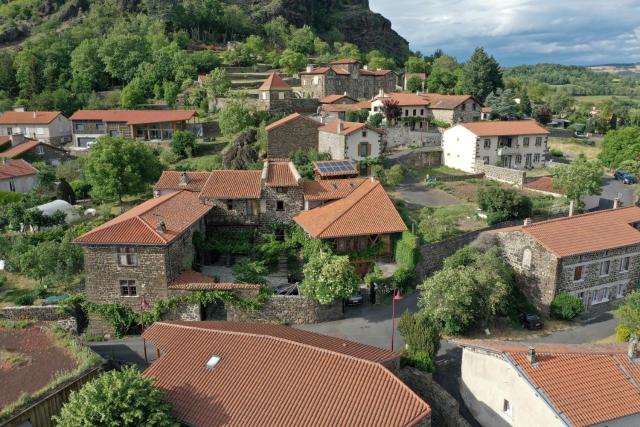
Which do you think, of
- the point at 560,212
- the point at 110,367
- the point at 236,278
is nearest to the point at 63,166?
the point at 236,278

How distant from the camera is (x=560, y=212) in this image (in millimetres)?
39125

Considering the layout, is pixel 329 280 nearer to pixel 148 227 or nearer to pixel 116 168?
pixel 148 227

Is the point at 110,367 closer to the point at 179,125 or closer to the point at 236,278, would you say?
the point at 236,278

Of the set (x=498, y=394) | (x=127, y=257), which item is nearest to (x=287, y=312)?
(x=127, y=257)

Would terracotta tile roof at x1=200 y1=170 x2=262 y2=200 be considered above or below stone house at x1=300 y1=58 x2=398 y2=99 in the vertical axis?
below

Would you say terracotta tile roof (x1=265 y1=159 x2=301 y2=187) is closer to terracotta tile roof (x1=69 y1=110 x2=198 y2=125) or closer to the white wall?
the white wall

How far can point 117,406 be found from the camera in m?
15.2

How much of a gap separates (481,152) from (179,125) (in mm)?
35240

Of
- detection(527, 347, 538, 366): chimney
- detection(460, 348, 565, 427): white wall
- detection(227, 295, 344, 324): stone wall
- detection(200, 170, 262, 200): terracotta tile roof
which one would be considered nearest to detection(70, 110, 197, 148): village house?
detection(200, 170, 262, 200): terracotta tile roof

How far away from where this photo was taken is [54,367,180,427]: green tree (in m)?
15.0

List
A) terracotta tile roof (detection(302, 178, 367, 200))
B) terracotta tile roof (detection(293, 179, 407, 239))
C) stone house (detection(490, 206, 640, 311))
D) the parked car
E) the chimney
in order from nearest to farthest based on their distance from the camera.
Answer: the chimney → stone house (detection(490, 206, 640, 311)) → terracotta tile roof (detection(293, 179, 407, 239)) → terracotta tile roof (detection(302, 178, 367, 200)) → the parked car

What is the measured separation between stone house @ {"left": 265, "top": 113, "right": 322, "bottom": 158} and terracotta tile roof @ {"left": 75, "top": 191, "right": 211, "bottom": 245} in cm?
1738

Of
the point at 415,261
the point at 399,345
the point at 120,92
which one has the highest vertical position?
the point at 120,92

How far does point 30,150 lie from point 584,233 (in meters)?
56.9
